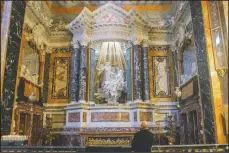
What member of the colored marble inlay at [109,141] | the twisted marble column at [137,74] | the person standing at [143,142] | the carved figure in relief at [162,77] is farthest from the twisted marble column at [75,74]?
the person standing at [143,142]

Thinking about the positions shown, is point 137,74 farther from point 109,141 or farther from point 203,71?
point 203,71

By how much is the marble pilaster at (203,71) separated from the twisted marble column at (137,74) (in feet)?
7.66

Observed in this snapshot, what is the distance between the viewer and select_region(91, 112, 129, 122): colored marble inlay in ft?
25.2

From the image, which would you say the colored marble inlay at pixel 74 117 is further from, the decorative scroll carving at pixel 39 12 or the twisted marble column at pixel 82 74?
the decorative scroll carving at pixel 39 12

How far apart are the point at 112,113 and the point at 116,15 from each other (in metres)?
3.28

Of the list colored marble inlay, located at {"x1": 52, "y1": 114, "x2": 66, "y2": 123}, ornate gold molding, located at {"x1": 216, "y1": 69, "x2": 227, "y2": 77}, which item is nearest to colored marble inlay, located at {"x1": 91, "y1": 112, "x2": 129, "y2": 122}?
colored marble inlay, located at {"x1": 52, "y1": 114, "x2": 66, "y2": 123}

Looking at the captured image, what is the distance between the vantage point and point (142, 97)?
8023 mm

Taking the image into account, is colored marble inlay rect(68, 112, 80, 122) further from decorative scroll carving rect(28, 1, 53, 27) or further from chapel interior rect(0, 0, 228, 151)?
decorative scroll carving rect(28, 1, 53, 27)

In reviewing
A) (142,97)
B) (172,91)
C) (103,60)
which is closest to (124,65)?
(103,60)

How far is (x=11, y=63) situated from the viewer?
588cm

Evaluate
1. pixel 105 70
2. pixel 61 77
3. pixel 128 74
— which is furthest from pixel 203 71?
pixel 61 77

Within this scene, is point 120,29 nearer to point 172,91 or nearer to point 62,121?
point 172,91

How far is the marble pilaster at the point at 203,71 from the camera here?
17.7 ft

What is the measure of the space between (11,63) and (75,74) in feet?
8.42
